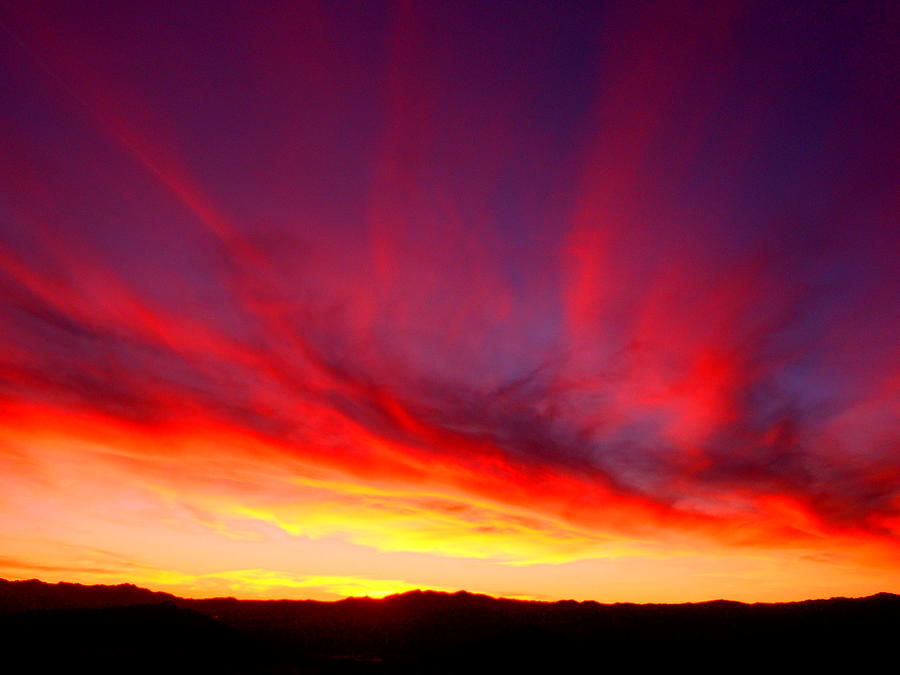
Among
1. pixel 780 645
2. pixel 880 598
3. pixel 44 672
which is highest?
pixel 880 598

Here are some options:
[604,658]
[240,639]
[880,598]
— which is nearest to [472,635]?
[604,658]

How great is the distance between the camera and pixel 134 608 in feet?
153

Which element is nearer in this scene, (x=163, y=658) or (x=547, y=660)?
(x=163, y=658)

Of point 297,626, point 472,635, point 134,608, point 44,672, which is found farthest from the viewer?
point 297,626

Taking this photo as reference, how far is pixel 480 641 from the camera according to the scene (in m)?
54.3

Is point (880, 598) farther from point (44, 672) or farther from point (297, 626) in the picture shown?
point (44, 672)

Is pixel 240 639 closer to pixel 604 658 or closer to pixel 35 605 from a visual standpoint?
pixel 604 658

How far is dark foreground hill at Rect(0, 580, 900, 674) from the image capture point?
118ft

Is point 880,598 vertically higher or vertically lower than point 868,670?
higher

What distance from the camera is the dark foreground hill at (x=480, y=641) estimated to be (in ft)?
118

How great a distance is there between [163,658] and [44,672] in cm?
690

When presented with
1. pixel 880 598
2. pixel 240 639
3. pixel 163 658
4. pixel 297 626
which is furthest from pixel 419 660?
pixel 880 598

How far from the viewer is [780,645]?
46906 mm

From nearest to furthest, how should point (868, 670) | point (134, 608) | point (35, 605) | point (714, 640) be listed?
point (868, 670)
point (134, 608)
point (714, 640)
point (35, 605)
